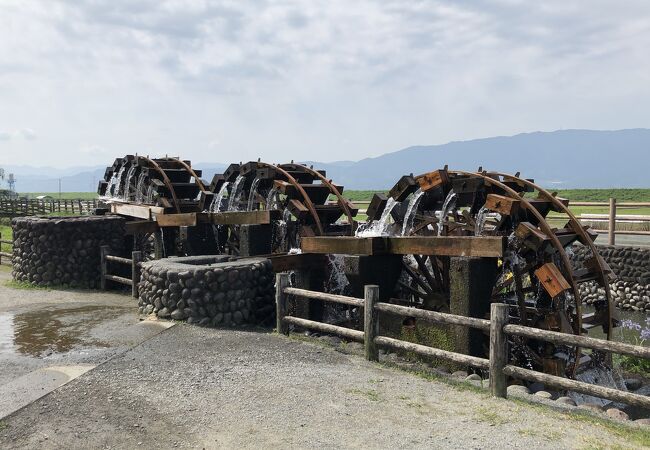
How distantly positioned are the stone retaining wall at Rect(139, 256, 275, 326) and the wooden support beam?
3.77ft

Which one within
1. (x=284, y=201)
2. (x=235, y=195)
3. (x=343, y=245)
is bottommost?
(x=343, y=245)

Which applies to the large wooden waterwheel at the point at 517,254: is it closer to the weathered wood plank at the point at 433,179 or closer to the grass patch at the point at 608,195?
the weathered wood plank at the point at 433,179

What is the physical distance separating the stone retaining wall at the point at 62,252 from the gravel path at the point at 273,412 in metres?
8.21

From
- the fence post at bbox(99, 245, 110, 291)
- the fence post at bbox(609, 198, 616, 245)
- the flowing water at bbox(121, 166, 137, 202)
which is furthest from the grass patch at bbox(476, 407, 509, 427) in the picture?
the flowing water at bbox(121, 166, 137, 202)

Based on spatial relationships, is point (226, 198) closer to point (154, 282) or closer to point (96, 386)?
point (154, 282)

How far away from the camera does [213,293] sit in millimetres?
9523

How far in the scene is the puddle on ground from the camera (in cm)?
886

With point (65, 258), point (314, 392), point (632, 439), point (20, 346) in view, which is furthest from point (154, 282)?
point (632, 439)

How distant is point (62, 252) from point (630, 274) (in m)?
15.5

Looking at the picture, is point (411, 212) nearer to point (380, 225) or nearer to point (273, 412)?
point (380, 225)

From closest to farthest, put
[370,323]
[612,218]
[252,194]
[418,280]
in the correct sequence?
1. [370,323]
2. [418,280]
3. [252,194]
4. [612,218]

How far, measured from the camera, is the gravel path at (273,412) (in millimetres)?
5141

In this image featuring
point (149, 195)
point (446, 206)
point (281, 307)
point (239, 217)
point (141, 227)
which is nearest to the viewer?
point (281, 307)

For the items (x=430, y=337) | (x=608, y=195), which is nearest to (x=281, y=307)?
(x=430, y=337)
